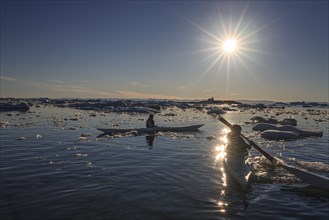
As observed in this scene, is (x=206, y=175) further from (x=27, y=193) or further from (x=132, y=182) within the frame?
(x=27, y=193)

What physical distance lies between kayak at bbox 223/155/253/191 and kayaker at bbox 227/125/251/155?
484mm

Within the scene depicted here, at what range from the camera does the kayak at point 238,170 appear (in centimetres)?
1223

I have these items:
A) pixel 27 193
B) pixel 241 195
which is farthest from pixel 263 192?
pixel 27 193

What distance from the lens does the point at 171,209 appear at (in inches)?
382

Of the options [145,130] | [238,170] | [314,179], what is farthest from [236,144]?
[145,130]

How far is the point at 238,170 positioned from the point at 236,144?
9.38 ft

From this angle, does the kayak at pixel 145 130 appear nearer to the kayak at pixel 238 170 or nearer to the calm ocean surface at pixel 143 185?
the calm ocean surface at pixel 143 185

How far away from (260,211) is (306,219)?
1309 mm

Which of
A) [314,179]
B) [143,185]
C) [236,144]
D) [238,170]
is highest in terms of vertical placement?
[236,144]

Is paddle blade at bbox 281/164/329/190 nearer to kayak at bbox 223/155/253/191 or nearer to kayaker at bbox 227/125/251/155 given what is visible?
kayak at bbox 223/155/253/191

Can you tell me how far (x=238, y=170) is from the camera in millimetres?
13711

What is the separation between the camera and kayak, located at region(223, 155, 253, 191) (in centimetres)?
1223

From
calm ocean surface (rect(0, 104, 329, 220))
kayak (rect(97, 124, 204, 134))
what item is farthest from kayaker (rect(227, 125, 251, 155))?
kayak (rect(97, 124, 204, 134))

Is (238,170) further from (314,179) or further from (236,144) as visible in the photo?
(314,179)
